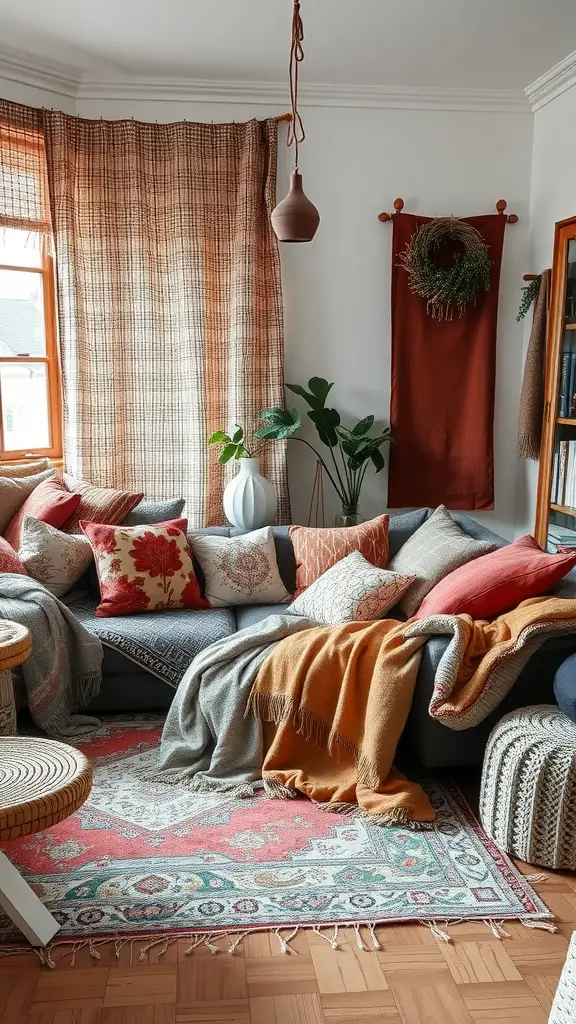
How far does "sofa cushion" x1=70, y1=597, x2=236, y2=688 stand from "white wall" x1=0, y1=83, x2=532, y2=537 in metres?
1.58

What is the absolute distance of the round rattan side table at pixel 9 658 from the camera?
2.46m

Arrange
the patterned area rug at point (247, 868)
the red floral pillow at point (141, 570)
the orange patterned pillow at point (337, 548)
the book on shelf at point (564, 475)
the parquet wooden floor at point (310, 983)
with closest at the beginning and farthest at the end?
the parquet wooden floor at point (310, 983), the patterned area rug at point (247, 868), the red floral pillow at point (141, 570), the orange patterned pillow at point (337, 548), the book on shelf at point (564, 475)

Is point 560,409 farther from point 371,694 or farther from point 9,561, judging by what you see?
point 9,561

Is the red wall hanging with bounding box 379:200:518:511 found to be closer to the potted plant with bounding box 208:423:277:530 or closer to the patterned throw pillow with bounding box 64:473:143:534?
the potted plant with bounding box 208:423:277:530

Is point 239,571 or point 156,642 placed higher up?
point 239,571

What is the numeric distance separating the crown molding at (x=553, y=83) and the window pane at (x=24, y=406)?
2847 mm

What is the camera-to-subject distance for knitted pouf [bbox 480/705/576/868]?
7.74ft

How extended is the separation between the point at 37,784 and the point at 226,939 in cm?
60

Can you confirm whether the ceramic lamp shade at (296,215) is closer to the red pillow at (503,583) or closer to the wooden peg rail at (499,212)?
the red pillow at (503,583)

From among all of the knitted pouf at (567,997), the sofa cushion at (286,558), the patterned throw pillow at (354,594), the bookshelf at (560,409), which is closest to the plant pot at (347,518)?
the sofa cushion at (286,558)

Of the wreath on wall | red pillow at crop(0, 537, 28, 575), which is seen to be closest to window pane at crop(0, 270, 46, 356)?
red pillow at crop(0, 537, 28, 575)

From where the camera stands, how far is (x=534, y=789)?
2.39 m

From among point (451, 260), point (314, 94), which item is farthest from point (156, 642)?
point (314, 94)

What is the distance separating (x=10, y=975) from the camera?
200 cm
